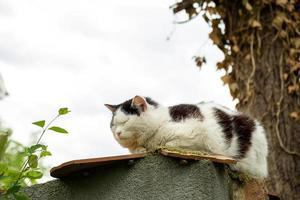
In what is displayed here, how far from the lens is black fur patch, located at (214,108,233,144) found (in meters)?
2.63

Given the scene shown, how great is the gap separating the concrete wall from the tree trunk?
274 centimetres

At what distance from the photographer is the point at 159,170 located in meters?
2.27

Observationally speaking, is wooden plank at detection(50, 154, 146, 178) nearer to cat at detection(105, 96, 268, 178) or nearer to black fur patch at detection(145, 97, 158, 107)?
cat at detection(105, 96, 268, 178)

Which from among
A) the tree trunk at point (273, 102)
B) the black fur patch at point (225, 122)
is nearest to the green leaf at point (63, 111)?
the black fur patch at point (225, 122)

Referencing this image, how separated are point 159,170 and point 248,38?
10.7 feet

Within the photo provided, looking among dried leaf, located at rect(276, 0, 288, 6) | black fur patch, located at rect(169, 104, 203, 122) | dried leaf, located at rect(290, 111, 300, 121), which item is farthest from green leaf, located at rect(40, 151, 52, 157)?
dried leaf, located at rect(276, 0, 288, 6)

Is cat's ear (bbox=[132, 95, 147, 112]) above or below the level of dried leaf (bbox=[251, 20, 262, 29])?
below

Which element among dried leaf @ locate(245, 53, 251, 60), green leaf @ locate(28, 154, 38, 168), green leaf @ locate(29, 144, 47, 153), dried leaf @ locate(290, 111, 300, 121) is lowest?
dried leaf @ locate(290, 111, 300, 121)

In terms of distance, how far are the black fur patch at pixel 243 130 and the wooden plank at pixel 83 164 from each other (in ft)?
1.95

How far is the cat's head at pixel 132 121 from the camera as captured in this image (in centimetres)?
268

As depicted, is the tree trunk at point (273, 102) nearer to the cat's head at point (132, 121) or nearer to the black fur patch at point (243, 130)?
the black fur patch at point (243, 130)

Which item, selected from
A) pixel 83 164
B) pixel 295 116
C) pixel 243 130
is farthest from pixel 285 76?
pixel 83 164

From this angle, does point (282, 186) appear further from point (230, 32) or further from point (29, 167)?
point (29, 167)

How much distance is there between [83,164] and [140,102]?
550 millimetres
